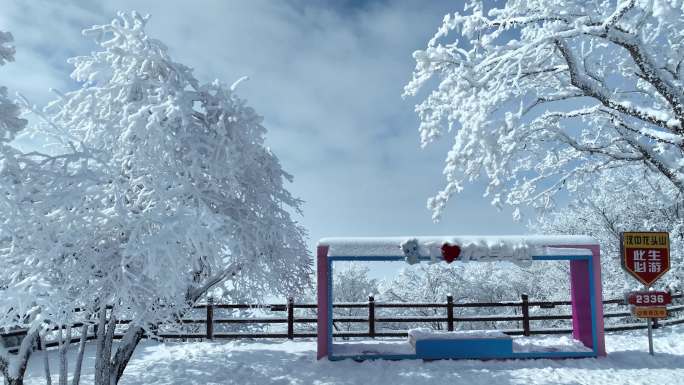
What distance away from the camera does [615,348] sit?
11.8 m

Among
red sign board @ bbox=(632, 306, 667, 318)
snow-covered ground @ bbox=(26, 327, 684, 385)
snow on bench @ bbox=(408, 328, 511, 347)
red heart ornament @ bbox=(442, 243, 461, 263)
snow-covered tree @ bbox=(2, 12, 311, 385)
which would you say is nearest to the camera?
snow-covered tree @ bbox=(2, 12, 311, 385)

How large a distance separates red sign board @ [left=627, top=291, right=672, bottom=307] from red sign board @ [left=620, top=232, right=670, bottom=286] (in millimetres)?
265

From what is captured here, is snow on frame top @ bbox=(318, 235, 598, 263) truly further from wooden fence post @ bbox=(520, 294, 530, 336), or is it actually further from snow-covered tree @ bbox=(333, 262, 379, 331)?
snow-covered tree @ bbox=(333, 262, 379, 331)

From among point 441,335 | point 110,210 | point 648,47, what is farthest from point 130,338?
point 648,47

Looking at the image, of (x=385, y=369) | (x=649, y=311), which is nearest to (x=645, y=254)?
(x=649, y=311)

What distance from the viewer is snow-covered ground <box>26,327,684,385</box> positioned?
9.59m

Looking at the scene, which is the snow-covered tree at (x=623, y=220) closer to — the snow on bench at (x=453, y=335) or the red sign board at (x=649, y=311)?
the red sign board at (x=649, y=311)

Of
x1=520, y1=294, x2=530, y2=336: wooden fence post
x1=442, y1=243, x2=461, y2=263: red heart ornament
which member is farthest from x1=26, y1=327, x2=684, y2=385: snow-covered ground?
x1=442, y1=243, x2=461, y2=263: red heart ornament

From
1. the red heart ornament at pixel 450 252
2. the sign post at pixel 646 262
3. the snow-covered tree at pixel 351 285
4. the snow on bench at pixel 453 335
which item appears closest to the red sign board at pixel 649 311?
the sign post at pixel 646 262

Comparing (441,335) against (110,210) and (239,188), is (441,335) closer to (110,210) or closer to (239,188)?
(239,188)

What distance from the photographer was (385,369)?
404 inches

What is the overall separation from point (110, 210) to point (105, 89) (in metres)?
2.34

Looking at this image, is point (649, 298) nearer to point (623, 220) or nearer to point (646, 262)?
point (646, 262)

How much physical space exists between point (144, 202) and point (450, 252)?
6249 mm
